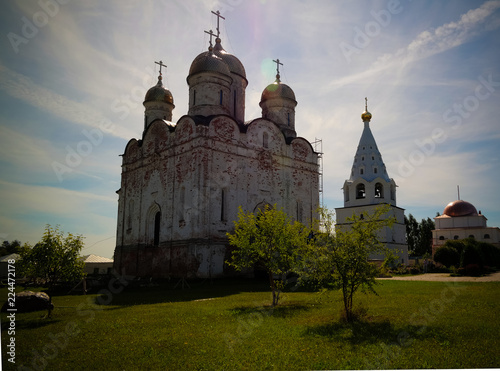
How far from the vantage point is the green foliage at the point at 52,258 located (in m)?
11.1

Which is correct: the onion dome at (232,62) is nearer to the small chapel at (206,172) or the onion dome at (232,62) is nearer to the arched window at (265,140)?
the small chapel at (206,172)

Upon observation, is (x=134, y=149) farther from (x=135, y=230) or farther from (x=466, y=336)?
(x=466, y=336)

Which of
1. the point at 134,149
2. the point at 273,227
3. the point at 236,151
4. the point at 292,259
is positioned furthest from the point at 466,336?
the point at 134,149

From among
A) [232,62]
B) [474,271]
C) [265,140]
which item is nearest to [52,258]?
[265,140]

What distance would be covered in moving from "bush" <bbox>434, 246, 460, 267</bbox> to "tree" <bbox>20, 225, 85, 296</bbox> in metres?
30.0

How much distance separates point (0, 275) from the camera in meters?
32.2

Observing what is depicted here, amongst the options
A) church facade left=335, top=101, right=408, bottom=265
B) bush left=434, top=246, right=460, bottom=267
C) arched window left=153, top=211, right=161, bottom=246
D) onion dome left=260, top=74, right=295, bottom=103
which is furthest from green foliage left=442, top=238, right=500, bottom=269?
arched window left=153, top=211, right=161, bottom=246

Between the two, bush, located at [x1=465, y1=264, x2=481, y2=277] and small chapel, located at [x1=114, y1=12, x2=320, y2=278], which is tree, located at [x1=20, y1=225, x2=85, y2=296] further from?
bush, located at [x1=465, y1=264, x2=481, y2=277]

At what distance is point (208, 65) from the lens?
2580cm

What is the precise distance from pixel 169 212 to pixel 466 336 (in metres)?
19.1

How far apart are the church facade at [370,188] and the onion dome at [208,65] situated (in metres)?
19.9

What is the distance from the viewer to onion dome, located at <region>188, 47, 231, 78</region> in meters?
25.8

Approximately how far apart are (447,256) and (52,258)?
31.0 m

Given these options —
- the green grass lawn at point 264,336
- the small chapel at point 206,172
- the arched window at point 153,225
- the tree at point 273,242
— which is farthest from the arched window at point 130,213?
the tree at point 273,242
